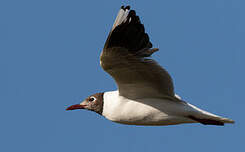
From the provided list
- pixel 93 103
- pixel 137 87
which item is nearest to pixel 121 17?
pixel 137 87

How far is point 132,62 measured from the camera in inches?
309

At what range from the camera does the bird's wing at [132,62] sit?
752cm

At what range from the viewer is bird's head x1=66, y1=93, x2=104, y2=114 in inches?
360

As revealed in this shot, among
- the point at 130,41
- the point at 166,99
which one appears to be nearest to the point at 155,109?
the point at 166,99

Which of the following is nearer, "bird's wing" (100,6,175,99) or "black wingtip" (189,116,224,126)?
"bird's wing" (100,6,175,99)

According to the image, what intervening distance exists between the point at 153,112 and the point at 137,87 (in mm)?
516

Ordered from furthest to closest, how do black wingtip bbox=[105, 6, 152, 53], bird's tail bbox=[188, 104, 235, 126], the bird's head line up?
the bird's head → bird's tail bbox=[188, 104, 235, 126] → black wingtip bbox=[105, 6, 152, 53]

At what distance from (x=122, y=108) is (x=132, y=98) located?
0.25 metres

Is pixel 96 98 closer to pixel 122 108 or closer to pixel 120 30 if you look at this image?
pixel 122 108

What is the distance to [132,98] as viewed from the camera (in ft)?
28.3

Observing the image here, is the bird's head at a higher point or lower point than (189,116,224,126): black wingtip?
higher

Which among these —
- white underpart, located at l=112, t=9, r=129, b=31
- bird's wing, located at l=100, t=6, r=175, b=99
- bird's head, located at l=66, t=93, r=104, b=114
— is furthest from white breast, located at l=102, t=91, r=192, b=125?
white underpart, located at l=112, t=9, r=129, b=31

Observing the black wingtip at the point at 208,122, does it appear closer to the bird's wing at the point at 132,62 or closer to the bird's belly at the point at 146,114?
the bird's belly at the point at 146,114

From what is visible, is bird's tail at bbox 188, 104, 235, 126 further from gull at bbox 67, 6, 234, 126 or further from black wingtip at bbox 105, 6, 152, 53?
black wingtip at bbox 105, 6, 152, 53
